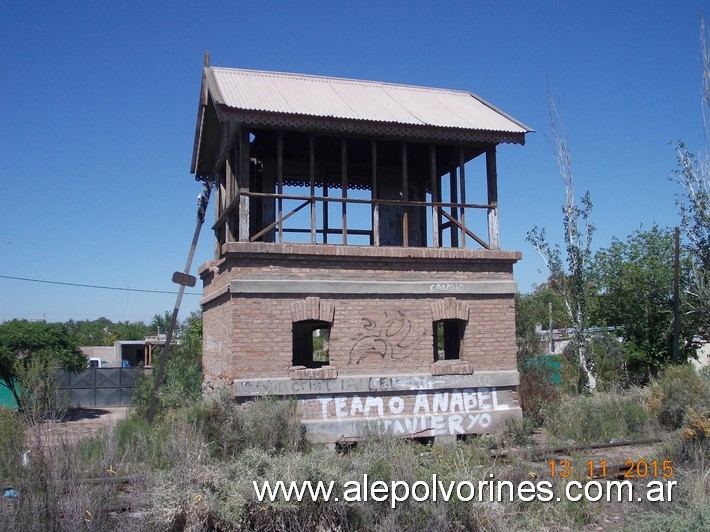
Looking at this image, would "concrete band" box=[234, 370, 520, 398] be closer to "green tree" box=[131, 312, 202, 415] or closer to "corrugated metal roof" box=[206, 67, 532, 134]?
"green tree" box=[131, 312, 202, 415]

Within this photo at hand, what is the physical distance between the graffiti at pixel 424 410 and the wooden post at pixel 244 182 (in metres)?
3.48

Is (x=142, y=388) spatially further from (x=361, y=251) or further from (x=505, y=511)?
(x=505, y=511)

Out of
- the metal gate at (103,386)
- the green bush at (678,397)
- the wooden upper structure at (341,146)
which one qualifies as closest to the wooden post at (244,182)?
the wooden upper structure at (341,146)

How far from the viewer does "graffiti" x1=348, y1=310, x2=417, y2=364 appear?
12.8m

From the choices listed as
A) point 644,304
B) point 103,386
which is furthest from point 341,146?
point 103,386

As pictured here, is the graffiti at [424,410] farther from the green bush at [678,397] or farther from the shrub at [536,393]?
the green bush at [678,397]

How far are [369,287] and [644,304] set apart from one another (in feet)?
49.6

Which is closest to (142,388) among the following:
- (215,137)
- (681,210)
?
(215,137)

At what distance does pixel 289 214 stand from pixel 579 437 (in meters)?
7.53

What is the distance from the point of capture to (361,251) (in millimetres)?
12945

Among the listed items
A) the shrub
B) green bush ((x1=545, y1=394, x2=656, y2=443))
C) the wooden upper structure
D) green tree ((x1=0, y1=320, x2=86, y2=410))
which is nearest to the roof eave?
the wooden upper structure

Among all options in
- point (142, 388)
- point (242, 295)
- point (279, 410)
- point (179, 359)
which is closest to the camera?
point (279, 410)

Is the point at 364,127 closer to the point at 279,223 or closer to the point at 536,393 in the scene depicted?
the point at 279,223

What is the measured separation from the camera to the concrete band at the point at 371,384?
39.4ft
